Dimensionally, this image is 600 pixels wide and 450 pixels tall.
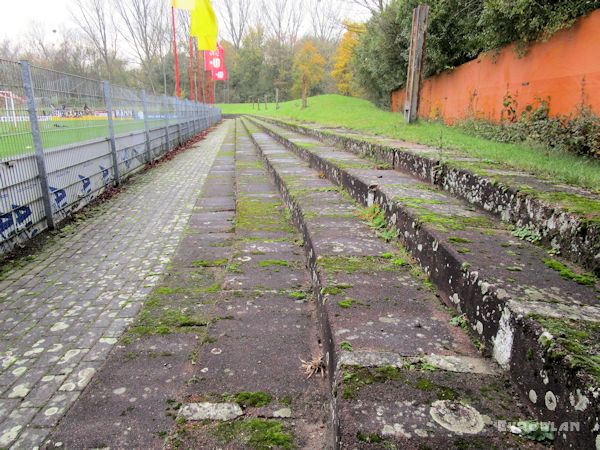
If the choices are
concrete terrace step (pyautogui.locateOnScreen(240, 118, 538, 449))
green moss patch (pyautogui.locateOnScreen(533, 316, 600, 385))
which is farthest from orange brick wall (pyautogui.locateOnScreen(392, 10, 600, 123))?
green moss patch (pyautogui.locateOnScreen(533, 316, 600, 385))

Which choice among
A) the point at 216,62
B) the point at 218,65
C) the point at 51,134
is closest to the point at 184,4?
the point at 51,134

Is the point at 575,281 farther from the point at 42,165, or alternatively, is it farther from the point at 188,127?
the point at 188,127

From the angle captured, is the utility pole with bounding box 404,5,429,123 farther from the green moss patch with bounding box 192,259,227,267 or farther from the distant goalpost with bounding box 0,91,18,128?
the distant goalpost with bounding box 0,91,18,128

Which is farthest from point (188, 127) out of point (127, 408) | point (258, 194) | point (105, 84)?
point (127, 408)

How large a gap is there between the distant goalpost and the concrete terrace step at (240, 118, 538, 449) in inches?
144

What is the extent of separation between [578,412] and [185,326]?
2013 millimetres

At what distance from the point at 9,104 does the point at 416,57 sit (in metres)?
8.64

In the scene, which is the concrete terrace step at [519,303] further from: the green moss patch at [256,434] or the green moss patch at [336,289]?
the green moss patch at [256,434]

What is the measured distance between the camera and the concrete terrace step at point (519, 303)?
1035 mm

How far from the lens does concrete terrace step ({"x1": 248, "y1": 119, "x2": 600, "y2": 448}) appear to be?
104 centimetres

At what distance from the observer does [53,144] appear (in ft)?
16.1

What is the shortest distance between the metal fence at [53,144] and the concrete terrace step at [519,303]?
380 centimetres

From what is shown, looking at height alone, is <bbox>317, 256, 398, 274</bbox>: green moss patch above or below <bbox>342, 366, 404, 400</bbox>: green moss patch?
above

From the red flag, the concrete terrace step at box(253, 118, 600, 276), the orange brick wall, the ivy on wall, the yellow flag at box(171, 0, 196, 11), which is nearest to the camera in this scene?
the concrete terrace step at box(253, 118, 600, 276)
